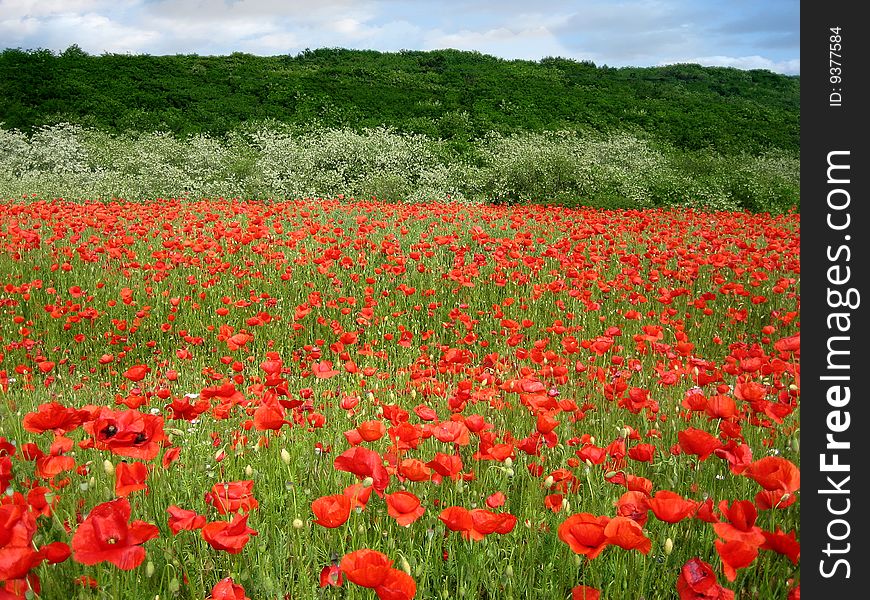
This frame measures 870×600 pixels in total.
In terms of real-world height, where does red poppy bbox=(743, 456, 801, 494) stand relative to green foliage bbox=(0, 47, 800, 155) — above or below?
below

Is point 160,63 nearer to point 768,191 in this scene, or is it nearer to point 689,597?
point 768,191

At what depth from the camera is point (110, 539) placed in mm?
1387

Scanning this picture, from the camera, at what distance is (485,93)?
28.1 m

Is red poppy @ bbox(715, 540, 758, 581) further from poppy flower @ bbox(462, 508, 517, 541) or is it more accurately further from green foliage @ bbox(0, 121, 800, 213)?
green foliage @ bbox(0, 121, 800, 213)

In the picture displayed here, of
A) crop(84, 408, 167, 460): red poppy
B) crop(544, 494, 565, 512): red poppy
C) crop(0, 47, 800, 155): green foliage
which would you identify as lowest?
crop(544, 494, 565, 512): red poppy

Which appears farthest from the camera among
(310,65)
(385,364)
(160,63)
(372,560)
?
(310,65)

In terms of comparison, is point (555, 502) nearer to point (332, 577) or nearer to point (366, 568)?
point (332, 577)

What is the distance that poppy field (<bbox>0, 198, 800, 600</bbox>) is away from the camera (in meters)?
1.53

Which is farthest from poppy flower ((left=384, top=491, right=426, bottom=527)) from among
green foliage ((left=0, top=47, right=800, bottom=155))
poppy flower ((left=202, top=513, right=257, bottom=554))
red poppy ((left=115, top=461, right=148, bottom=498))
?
green foliage ((left=0, top=47, right=800, bottom=155))

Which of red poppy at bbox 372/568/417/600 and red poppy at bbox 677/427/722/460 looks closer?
red poppy at bbox 372/568/417/600

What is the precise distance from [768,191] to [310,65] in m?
29.2

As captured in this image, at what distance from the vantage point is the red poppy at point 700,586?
52.6 inches

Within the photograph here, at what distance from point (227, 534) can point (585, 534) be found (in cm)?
82
